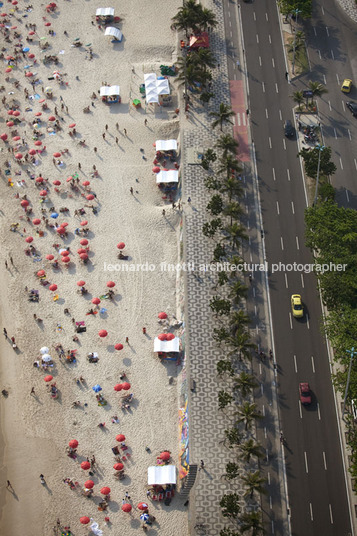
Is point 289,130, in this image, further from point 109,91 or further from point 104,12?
point 104,12

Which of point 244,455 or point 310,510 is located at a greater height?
point 244,455

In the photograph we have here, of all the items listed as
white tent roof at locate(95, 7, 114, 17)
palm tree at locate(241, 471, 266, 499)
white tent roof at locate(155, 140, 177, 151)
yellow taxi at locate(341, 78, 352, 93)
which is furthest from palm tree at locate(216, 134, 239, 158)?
palm tree at locate(241, 471, 266, 499)

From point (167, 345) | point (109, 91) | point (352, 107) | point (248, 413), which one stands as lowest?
point (248, 413)

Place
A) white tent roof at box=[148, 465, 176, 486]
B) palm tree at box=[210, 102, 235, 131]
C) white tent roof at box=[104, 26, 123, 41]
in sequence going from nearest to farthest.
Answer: white tent roof at box=[148, 465, 176, 486] < palm tree at box=[210, 102, 235, 131] < white tent roof at box=[104, 26, 123, 41]

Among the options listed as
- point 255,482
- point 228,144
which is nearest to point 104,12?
point 228,144

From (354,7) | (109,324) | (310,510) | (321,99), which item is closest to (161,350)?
(109,324)

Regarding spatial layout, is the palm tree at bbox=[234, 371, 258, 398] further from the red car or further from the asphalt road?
the red car

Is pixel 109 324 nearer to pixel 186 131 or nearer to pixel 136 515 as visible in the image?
pixel 136 515
